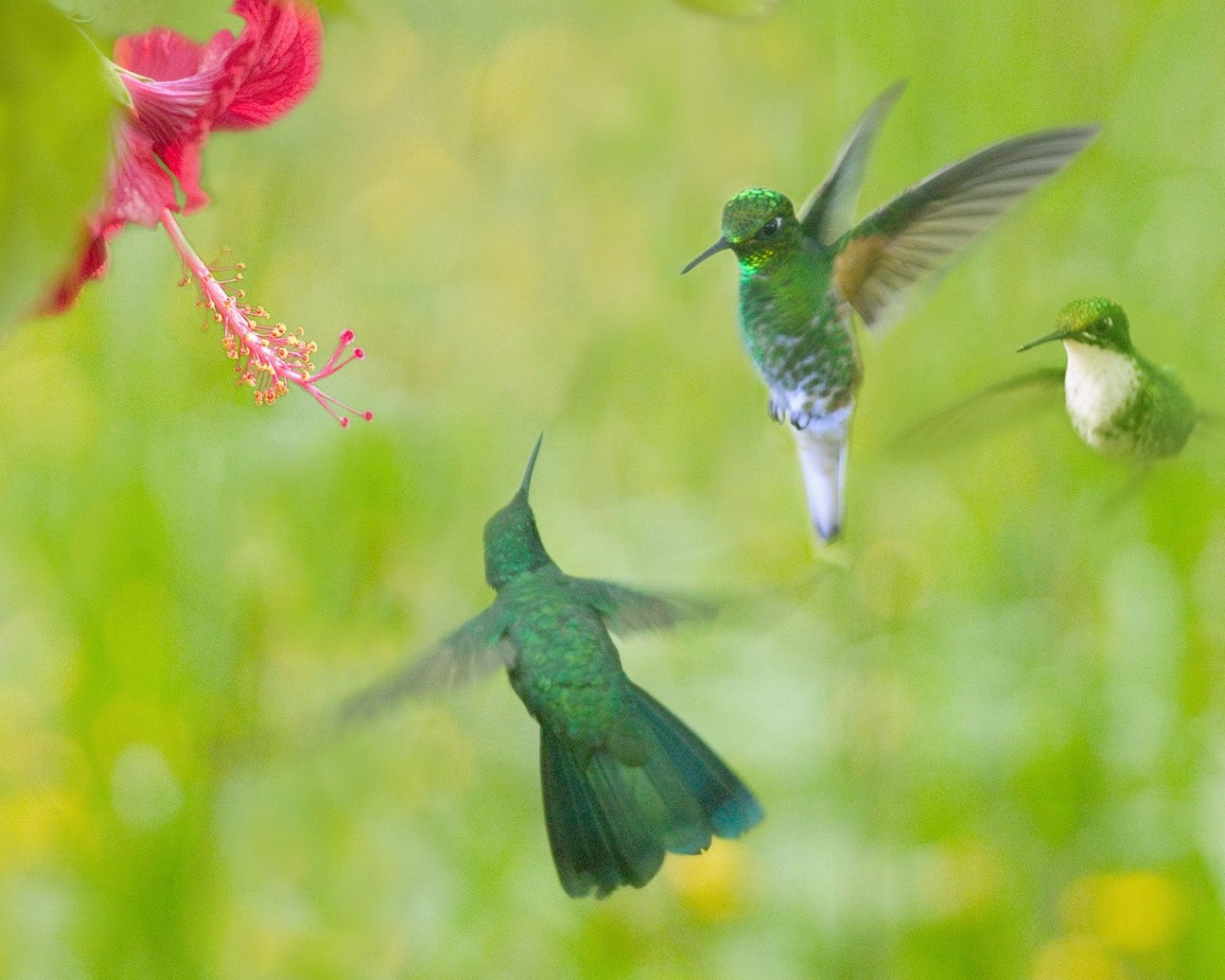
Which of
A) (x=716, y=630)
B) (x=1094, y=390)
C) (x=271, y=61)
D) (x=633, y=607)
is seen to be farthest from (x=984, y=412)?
(x=716, y=630)

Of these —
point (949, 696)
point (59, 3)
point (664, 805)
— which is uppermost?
point (59, 3)

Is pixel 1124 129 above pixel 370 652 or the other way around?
above

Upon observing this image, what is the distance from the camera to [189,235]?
127cm

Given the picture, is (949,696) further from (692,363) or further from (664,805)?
(664,805)

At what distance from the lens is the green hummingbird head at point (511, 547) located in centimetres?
41

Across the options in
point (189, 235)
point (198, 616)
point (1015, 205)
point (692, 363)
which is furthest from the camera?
point (692, 363)

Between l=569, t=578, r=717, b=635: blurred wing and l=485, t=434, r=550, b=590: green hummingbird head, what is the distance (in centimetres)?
2

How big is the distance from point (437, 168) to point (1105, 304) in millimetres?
1126

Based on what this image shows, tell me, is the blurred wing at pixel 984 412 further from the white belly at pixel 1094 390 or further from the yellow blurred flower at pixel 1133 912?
the yellow blurred flower at pixel 1133 912

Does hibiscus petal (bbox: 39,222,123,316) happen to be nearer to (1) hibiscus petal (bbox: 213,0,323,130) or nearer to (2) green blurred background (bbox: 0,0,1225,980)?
(1) hibiscus petal (bbox: 213,0,323,130)

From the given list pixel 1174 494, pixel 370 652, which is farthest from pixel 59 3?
pixel 1174 494

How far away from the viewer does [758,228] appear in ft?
1.18

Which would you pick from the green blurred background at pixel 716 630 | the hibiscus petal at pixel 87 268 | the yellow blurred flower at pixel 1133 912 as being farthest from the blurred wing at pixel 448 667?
the yellow blurred flower at pixel 1133 912

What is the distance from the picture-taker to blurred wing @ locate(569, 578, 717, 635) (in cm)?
35
